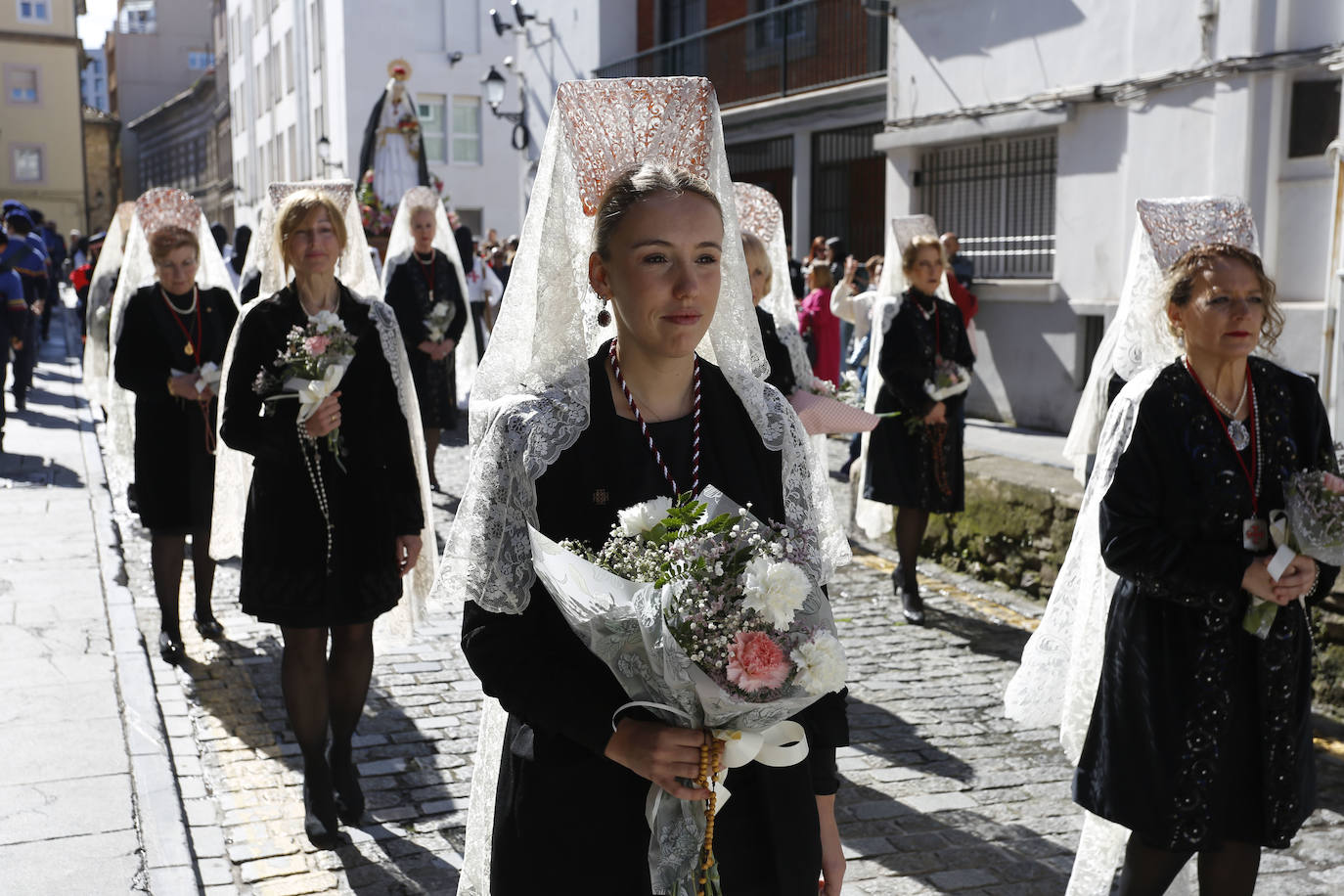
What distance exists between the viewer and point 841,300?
12.0 m

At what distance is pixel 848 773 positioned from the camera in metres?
5.32

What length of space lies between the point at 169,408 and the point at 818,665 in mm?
5408

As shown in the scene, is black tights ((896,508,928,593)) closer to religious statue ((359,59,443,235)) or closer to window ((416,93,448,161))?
religious statue ((359,59,443,235))

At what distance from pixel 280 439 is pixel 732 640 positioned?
118 inches

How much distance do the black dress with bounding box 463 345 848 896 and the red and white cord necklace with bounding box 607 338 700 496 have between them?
0.5 inches

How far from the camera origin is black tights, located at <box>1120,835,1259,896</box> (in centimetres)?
344

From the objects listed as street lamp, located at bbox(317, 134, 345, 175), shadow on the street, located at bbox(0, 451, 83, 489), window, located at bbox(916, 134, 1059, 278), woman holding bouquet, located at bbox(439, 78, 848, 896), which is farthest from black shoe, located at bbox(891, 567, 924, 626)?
street lamp, located at bbox(317, 134, 345, 175)

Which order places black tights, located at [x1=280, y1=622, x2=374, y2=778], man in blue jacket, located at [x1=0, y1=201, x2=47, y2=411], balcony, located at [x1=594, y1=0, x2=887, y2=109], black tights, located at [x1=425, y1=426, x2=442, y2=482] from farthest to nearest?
balcony, located at [x1=594, y1=0, x2=887, y2=109]
man in blue jacket, located at [x1=0, y1=201, x2=47, y2=411]
black tights, located at [x1=425, y1=426, x2=442, y2=482]
black tights, located at [x1=280, y1=622, x2=374, y2=778]

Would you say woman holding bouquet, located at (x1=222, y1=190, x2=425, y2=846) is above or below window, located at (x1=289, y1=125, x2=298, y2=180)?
below

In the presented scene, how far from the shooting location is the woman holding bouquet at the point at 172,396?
6.60 metres

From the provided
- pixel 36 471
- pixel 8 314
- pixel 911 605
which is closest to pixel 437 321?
pixel 36 471

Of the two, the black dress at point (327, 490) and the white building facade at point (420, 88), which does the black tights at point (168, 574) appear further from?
the white building facade at point (420, 88)

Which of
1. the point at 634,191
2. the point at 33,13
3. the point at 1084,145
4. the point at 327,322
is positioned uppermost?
the point at 33,13

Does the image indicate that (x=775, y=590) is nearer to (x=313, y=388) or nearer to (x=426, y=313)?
(x=313, y=388)
